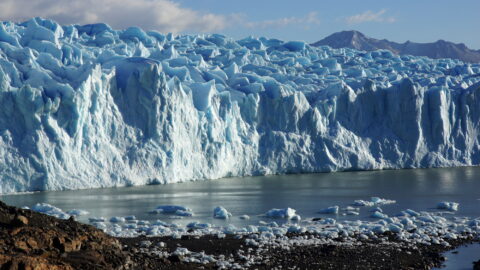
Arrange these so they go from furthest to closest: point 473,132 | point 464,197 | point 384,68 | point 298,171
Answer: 1. point 384,68
2. point 473,132
3. point 298,171
4. point 464,197

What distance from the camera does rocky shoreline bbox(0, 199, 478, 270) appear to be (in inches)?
338

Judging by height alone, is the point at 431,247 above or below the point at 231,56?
below

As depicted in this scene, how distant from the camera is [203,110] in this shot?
31922 millimetres

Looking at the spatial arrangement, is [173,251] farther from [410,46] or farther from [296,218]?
[410,46]

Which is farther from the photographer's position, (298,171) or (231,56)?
(231,56)

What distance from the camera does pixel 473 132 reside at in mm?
40500

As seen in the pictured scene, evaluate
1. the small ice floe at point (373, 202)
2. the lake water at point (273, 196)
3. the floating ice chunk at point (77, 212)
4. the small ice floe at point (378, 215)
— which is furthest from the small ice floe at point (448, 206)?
the floating ice chunk at point (77, 212)

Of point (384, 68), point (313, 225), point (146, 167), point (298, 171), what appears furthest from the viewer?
point (384, 68)

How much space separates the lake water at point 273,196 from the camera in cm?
2025

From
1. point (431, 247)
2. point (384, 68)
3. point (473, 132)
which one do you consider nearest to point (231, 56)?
point (384, 68)

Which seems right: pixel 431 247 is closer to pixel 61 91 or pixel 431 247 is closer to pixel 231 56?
pixel 61 91

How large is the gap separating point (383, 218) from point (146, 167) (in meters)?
12.8

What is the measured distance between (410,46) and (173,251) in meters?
98.1

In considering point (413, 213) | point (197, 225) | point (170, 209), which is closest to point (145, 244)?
point (197, 225)
